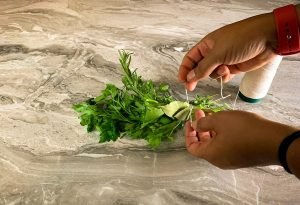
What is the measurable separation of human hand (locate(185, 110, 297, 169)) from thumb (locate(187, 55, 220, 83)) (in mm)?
134

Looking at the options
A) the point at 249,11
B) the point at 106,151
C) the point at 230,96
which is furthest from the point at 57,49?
the point at 249,11

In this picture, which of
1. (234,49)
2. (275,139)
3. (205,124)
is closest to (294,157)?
(275,139)

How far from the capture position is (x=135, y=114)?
0.76m

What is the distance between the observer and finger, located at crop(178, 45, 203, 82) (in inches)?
28.5

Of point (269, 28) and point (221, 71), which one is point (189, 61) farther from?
point (269, 28)

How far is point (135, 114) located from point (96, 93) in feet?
0.49

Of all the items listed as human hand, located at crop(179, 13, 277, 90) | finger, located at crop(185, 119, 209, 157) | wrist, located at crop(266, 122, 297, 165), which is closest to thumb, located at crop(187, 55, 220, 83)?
human hand, located at crop(179, 13, 277, 90)

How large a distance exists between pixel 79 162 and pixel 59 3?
0.61 m

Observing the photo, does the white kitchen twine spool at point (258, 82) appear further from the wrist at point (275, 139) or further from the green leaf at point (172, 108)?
the wrist at point (275, 139)

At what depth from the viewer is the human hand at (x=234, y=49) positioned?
659mm

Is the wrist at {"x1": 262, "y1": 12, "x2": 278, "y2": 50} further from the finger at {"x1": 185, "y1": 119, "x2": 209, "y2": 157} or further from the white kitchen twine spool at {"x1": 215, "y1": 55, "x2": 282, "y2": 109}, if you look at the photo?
the finger at {"x1": 185, "y1": 119, "x2": 209, "y2": 157}

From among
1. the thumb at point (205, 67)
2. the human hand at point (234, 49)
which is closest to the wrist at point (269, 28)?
the human hand at point (234, 49)

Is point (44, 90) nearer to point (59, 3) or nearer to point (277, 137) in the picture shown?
point (59, 3)

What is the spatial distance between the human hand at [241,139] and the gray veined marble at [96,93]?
132mm
